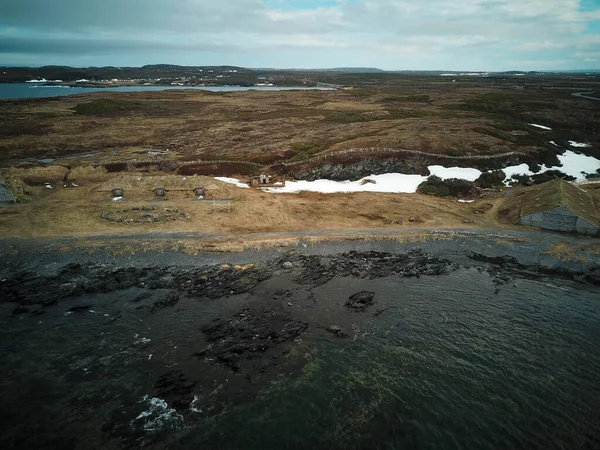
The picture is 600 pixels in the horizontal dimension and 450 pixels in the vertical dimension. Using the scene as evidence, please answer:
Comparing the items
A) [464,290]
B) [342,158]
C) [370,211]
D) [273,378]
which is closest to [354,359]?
[273,378]

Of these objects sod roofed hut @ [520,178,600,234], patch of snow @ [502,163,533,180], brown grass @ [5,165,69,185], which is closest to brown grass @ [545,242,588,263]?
sod roofed hut @ [520,178,600,234]

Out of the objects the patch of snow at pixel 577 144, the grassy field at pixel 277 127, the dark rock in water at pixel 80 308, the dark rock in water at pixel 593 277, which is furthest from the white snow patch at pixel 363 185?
the patch of snow at pixel 577 144

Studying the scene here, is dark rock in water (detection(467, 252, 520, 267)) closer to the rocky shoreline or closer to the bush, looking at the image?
the rocky shoreline

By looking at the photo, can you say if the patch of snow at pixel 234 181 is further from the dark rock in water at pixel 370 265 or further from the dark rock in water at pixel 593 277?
the dark rock in water at pixel 593 277

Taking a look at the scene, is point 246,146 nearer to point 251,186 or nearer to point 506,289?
point 251,186

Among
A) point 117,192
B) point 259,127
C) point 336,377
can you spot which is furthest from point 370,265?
point 259,127

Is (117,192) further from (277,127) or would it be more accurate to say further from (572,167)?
(572,167)
